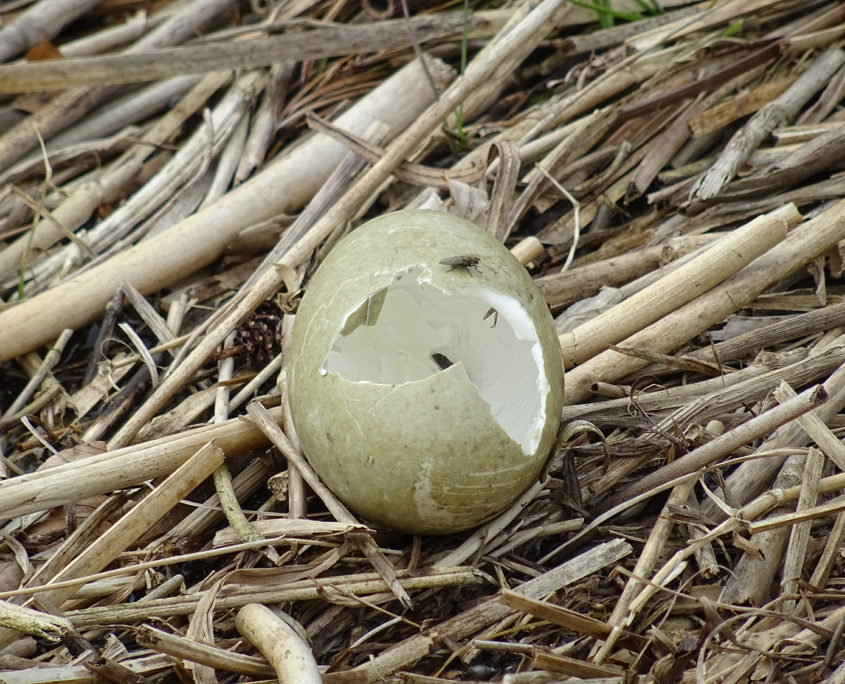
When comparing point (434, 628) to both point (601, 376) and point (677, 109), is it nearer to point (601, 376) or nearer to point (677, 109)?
point (601, 376)

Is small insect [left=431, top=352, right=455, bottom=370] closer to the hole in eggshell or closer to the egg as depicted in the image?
the hole in eggshell

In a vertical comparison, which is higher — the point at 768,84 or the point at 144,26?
the point at 144,26

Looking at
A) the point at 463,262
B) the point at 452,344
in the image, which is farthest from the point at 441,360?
the point at 463,262

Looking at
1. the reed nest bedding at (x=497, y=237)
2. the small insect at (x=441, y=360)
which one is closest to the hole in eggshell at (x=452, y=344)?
the small insect at (x=441, y=360)

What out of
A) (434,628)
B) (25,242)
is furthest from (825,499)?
(25,242)

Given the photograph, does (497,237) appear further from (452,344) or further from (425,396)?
(425,396)

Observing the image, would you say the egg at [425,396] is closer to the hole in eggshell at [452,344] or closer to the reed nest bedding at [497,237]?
the hole in eggshell at [452,344]
